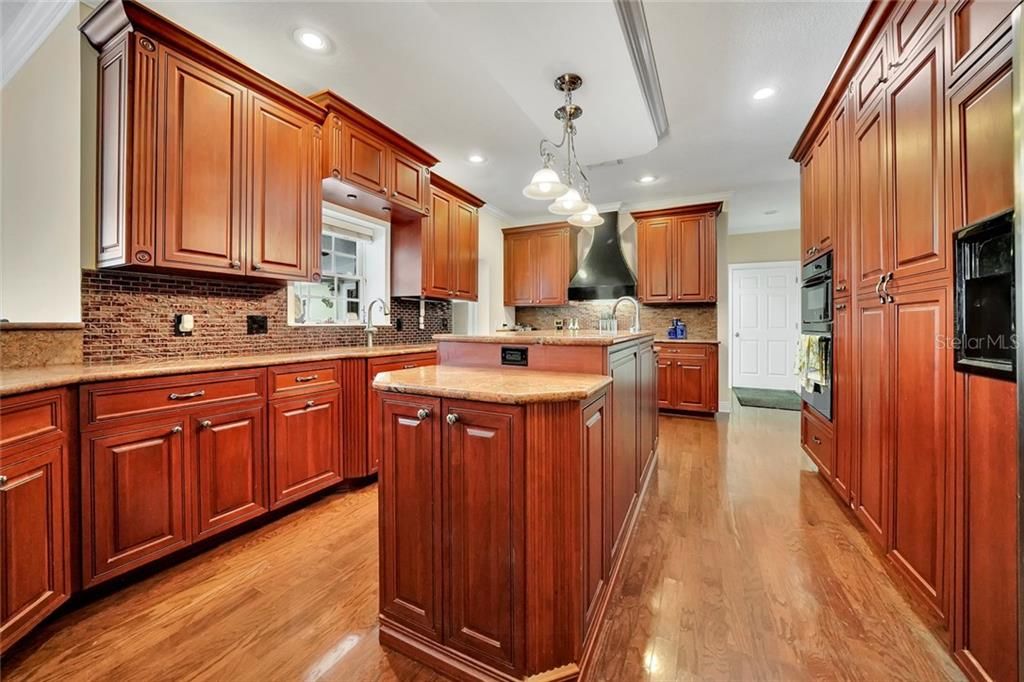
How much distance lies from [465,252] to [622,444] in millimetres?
2935

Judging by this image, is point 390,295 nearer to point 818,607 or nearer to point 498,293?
point 498,293

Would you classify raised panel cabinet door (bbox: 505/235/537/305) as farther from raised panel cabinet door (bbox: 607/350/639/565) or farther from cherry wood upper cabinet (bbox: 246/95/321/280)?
raised panel cabinet door (bbox: 607/350/639/565)

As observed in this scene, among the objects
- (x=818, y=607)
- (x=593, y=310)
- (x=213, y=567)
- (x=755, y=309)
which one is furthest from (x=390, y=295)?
(x=755, y=309)

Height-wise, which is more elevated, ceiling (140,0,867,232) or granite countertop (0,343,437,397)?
ceiling (140,0,867,232)

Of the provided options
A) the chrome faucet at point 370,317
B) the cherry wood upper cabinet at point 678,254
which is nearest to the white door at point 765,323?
the cherry wood upper cabinet at point 678,254

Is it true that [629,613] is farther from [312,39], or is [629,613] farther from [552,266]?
[552,266]

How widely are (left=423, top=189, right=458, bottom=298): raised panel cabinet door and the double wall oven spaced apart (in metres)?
2.91

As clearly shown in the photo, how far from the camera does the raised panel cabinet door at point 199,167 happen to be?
6.02 feet

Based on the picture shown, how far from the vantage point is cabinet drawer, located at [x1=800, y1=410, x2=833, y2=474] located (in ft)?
7.83

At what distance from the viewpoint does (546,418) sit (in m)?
1.10

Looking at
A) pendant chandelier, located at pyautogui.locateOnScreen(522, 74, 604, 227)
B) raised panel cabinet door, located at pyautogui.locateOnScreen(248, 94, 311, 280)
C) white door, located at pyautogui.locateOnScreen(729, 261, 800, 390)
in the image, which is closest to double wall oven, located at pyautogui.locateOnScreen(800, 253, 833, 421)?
pendant chandelier, located at pyautogui.locateOnScreen(522, 74, 604, 227)

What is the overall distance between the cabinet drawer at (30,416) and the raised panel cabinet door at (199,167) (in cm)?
74

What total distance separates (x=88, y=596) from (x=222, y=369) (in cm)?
96

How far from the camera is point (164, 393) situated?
1673mm
